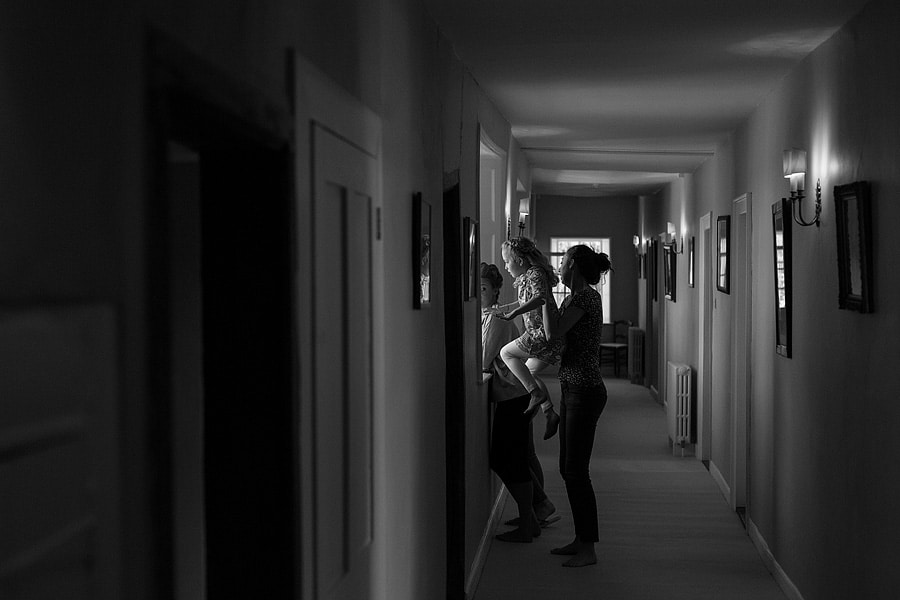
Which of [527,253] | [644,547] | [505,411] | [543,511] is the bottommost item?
[644,547]

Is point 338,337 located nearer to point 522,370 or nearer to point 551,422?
point 522,370

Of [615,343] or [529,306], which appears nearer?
[529,306]

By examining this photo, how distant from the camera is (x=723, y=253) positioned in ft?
24.8

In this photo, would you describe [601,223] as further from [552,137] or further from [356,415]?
[356,415]

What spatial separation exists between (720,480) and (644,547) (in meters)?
2.07

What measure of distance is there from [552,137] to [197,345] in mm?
5802

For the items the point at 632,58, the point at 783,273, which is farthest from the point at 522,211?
the point at 632,58

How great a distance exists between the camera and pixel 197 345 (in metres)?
2.25

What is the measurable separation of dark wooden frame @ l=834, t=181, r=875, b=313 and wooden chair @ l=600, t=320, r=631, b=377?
11.9 m

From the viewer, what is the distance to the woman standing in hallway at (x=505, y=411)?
6004 mm

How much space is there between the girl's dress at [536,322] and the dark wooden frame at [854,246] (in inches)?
76.4

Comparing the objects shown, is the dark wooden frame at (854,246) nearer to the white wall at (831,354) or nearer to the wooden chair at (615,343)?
the white wall at (831,354)

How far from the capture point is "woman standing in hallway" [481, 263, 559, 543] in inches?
236

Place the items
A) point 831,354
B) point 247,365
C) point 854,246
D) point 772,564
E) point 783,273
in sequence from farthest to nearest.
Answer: point 772,564
point 783,273
point 831,354
point 854,246
point 247,365
